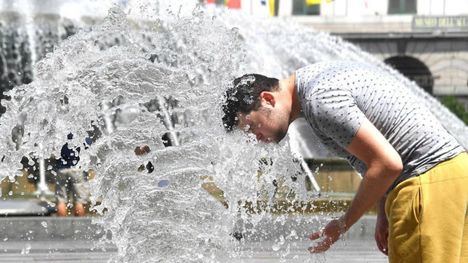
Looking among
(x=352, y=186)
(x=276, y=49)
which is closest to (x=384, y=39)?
(x=276, y=49)

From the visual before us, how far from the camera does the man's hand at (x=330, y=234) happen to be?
3.38 metres

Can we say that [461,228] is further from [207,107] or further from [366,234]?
[366,234]

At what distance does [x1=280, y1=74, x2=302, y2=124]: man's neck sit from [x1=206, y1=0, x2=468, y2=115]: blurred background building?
134 ft

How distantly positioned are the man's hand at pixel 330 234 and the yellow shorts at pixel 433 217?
0.48 ft

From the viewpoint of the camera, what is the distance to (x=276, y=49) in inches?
891

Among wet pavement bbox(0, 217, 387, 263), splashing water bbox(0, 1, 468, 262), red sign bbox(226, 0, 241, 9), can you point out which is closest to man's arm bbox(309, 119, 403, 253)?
splashing water bbox(0, 1, 468, 262)

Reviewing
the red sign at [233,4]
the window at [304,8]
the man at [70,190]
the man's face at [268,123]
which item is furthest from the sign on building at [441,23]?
the man's face at [268,123]

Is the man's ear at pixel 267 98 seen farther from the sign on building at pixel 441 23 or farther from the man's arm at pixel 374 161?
the sign on building at pixel 441 23

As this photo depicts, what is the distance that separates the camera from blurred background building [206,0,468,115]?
145 ft

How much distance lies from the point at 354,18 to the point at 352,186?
106 ft

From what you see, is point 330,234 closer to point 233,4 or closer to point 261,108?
point 261,108

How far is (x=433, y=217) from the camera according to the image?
10.6 ft

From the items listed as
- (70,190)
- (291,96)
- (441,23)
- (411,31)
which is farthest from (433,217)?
(411,31)

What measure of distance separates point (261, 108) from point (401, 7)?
43474 millimetres
